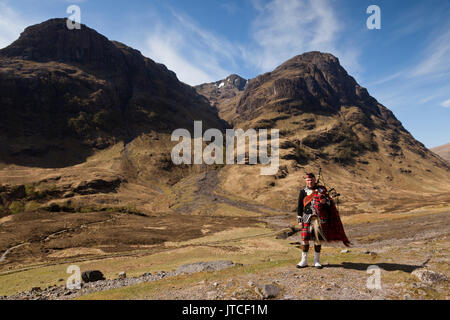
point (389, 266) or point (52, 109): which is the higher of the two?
point (52, 109)

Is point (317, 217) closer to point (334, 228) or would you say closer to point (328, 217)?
point (328, 217)

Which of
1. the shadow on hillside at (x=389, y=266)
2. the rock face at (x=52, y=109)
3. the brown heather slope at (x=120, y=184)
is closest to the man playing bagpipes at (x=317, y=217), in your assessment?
the shadow on hillside at (x=389, y=266)

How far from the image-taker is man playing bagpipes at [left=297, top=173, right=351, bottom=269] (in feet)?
35.5

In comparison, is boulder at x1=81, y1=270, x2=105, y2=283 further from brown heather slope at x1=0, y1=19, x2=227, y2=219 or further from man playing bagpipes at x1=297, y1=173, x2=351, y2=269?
brown heather slope at x1=0, y1=19, x2=227, y2=219

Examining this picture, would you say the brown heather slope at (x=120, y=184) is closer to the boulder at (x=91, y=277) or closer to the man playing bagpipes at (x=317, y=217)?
the boulder at (x=91, y=277)

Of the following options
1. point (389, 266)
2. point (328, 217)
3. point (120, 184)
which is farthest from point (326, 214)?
point (120, 184)

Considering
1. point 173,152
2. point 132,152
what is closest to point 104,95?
point 132,152

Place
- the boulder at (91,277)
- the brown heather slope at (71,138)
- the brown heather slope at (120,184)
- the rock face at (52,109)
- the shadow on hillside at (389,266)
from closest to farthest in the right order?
the shadow on hillside at (389,266)
the boulder at (91,277)
the brown heather slope at (120,184)
the brown heather slope at (71,138)
the rock face at (52,109)

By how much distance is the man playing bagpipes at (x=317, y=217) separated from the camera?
10.8 meters

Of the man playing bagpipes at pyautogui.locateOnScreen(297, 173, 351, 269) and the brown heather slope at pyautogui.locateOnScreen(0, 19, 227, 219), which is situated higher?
the brown heather slope at pyautogui.locateOnScreen(0, 19, 227, 219)

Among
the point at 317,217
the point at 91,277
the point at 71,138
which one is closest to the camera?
the point at 317,217

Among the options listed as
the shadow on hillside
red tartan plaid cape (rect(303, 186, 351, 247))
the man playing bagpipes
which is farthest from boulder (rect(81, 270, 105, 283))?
red tartan plaid cape (rect(303, 186, 351, 247))

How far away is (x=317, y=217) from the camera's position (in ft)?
35.6

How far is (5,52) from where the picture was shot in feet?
620
